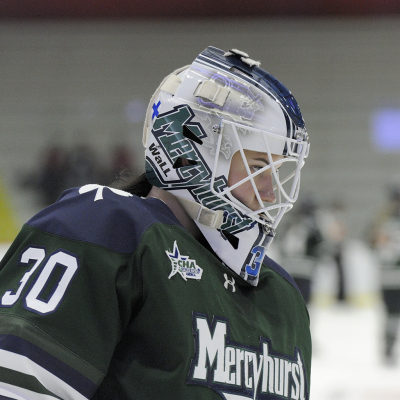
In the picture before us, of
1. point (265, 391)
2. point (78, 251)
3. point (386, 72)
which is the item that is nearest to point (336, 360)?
point (265, 391)

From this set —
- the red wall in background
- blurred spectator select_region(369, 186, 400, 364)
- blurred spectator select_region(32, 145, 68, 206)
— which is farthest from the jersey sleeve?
the red wall in background

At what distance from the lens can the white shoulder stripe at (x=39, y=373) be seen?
73 cm

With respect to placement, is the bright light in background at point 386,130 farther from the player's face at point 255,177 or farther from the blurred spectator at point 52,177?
the player's face at point 255,177

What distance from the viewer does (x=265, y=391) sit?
A: 0.96 m

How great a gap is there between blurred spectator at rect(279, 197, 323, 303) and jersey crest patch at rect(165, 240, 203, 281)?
13.8 ft

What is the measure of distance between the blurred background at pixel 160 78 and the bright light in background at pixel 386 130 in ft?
0.05

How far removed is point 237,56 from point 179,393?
614mm

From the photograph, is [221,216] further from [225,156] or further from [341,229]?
[341,229]

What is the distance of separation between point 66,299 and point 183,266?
193mm

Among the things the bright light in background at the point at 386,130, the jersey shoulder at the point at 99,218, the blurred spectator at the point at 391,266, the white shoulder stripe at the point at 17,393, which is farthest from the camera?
the bright light in background at the point at 386,130

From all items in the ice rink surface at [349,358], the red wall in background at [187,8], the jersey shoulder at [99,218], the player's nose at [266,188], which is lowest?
the ice rink surface at [349,358]

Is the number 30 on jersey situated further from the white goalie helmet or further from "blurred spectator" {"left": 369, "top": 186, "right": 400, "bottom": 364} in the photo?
"blurred spectator" {"left": 369, "top": 186, "right": 400, "bottom": 364}

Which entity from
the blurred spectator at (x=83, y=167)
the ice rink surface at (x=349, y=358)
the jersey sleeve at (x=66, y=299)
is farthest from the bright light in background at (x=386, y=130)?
the jersey sleeve at (x=66, y=299)

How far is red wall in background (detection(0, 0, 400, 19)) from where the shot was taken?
289 inches
